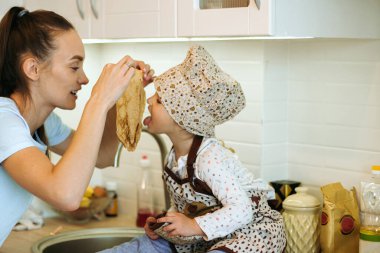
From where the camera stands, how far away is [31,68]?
194 centimetres

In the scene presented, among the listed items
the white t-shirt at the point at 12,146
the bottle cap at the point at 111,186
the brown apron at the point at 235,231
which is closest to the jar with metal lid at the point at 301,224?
the brown apron at the point at 235,231

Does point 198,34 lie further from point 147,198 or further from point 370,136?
point 147,198

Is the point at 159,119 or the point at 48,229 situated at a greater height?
the point at 159,119

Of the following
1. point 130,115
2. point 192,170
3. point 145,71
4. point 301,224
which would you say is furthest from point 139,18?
point 301,224

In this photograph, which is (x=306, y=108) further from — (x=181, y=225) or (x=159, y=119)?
(x=181, y=225)

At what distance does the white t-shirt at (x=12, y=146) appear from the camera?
178 cm

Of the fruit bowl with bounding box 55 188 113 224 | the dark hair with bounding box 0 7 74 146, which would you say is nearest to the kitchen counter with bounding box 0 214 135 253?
the fruit bowl with bounding box 55 188 113 224

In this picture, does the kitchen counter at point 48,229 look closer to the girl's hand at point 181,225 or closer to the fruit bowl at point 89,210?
the fruit bowl at point 89,210

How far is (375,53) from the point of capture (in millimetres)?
2164

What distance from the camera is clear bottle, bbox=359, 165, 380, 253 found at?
1.97 meters

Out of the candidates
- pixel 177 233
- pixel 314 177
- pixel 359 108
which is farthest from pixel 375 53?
pixel 177 233

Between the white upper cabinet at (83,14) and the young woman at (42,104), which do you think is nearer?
the young woman at (42,104)

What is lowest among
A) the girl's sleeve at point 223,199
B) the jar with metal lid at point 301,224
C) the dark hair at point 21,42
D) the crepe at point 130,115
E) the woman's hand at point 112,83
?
the jar with metal lid at point 301,224

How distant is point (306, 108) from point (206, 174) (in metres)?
0.62
